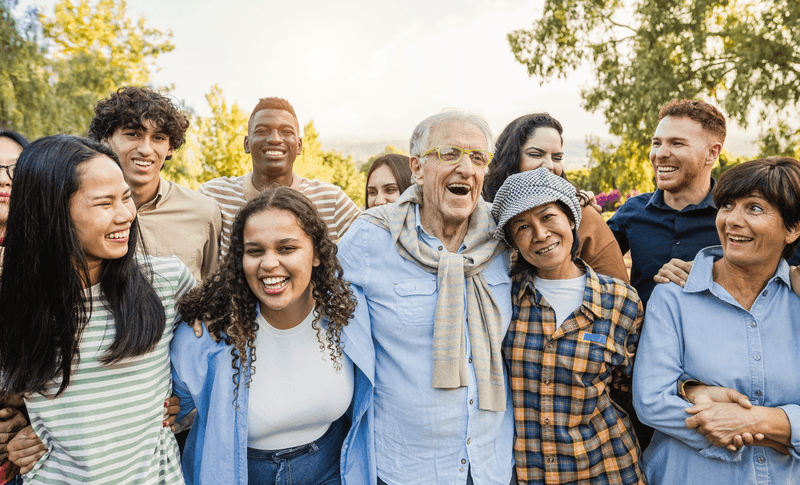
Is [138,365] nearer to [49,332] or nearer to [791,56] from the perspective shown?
[49,332]

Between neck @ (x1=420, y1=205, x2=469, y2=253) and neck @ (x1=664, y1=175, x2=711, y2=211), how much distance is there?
1.58 metres

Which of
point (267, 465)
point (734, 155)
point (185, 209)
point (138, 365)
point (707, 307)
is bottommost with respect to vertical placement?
point (267, 465)

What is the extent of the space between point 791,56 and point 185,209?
53.1 feet

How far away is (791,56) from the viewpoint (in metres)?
13.1

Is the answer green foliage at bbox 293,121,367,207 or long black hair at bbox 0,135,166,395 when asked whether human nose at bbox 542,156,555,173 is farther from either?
green foliage at bbox 293,121,367,207

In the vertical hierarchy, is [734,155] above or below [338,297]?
above

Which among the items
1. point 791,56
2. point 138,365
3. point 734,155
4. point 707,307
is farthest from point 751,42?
point 138,365

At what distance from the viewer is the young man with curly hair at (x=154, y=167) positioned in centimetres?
304

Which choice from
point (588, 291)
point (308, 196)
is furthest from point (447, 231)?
point (308, 196)

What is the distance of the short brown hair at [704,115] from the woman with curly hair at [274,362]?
2.53 metres

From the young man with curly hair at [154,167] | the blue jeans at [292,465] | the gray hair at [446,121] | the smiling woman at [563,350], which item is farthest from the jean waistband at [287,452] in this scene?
the gray hair at [446,121]

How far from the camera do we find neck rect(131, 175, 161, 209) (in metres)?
3.12

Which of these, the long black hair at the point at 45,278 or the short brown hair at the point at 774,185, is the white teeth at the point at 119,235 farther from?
the short brown hair at the point at 774,185

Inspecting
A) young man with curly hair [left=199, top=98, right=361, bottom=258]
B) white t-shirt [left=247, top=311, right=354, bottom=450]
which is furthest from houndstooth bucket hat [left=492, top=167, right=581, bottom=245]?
young man with curly hair [left=199, top=98, right=361, bottom=258]
